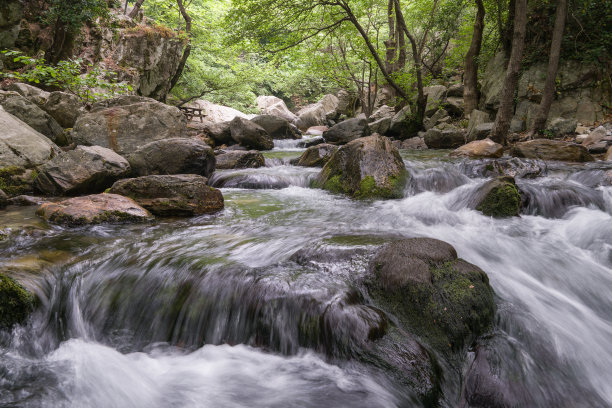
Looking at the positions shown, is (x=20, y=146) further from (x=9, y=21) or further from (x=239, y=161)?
(x=9, y=21)

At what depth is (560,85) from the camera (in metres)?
9.89

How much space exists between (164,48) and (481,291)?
16.8 meters

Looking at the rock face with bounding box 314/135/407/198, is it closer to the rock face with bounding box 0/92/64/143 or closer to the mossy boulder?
the mossy boulder

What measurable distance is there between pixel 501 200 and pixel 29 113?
31.2 ft

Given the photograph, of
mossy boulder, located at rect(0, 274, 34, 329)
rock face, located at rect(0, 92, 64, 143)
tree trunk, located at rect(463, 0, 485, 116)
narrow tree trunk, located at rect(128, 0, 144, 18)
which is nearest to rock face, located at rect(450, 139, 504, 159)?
tree trunk, located at rect(463, 0, 485, 116)

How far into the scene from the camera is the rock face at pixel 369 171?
5.78m

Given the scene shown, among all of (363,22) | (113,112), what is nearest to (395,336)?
(113,112)

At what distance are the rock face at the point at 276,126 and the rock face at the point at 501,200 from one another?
38.7 feet

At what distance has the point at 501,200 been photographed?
468 centimetres

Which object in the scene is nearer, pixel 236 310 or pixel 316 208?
pixel 236 310

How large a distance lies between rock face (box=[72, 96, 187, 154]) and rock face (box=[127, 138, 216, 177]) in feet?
5.57

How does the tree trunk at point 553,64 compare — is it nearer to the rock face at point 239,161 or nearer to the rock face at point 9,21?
the rock face at point 239,161

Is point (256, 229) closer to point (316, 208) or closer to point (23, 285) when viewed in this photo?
point (316, 208)

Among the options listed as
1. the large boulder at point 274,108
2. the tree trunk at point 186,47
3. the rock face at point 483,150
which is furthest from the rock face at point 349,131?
the large boulder at point 274,108
